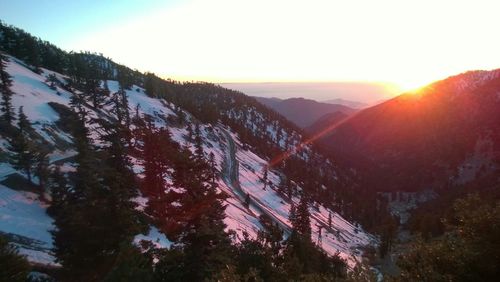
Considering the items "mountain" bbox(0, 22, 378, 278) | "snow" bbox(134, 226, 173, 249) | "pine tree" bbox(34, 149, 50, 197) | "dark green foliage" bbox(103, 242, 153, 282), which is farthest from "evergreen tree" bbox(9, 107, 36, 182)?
"dark green foliage" bbox(103, 242, 153, 282)

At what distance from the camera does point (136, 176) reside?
203ft

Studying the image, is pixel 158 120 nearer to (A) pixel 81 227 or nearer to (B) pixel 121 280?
(A) pixel 81 227

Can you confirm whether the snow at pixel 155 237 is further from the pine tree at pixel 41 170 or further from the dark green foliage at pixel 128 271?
the dark green foliage at pixel 128 271

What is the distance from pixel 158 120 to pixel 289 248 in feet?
346

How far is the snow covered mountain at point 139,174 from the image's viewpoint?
40062mm

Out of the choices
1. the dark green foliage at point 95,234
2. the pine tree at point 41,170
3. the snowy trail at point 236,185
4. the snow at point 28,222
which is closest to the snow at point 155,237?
the snow at point 28,222

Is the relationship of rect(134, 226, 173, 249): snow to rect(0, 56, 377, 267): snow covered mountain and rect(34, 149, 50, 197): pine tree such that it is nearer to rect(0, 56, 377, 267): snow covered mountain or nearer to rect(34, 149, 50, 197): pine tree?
rect(0, 56, 377, 267): snow covered mountain

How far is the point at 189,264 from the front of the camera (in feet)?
70.6

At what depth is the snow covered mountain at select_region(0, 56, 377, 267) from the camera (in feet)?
131

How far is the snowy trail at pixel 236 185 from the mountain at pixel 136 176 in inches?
16.3

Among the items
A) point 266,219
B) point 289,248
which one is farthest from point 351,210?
point 289,248

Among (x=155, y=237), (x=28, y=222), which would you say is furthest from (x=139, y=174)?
(x=28, y=222)

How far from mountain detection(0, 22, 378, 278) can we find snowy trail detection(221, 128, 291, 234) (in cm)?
41

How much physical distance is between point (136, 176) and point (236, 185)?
44147mm
